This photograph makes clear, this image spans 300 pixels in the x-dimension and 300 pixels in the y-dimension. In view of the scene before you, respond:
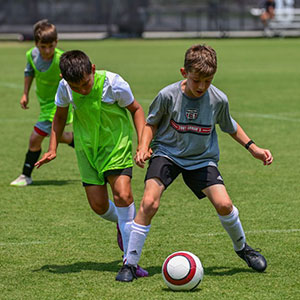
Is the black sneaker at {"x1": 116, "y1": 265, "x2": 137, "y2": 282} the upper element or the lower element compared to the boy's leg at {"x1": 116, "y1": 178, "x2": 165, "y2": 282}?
lower

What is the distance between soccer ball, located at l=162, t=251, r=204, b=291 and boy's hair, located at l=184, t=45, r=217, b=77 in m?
1.23

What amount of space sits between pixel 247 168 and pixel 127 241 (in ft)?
13.5

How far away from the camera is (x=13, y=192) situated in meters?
8.38

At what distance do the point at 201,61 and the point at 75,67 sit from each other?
2.84 ft

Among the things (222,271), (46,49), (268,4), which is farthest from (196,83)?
(268,4)

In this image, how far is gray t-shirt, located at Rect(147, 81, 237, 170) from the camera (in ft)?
17.7

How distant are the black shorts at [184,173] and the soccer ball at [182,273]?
Result: 55 cm

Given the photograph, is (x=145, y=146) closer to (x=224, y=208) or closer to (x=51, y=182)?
(x=224, y=208)

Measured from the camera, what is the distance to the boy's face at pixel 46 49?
8.39 meters

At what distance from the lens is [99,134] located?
5.66m

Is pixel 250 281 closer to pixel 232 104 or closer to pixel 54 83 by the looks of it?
pixel 54 83

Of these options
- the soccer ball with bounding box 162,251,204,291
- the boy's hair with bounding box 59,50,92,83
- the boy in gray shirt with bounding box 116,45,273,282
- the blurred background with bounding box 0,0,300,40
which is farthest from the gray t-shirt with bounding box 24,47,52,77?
the blurred background with bounding box 0,0,300,40

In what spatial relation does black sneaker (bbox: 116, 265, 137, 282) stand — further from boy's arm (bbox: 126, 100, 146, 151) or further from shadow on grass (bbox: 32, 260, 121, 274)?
boy's arm (bbox: 126, 100, 146, 151)

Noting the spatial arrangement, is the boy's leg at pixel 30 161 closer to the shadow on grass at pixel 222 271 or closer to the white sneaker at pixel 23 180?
the white sneaker at pixel 23 180
